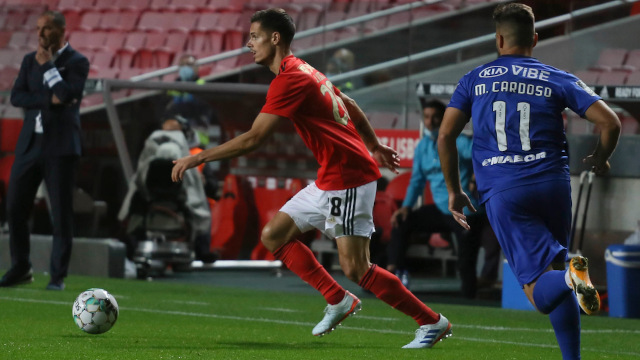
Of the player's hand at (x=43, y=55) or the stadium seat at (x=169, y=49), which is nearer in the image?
the player's hand at (x=43, y=55)

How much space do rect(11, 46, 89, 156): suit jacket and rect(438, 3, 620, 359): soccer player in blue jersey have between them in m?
Answer: 4.99

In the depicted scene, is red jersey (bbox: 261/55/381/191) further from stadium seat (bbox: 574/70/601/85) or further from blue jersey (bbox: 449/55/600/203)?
stadium seat (bbox: 574/70/601/85)

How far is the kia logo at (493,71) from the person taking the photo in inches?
206

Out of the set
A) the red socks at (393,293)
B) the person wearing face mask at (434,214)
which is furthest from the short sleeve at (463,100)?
the person wearing face mask at (434,214)

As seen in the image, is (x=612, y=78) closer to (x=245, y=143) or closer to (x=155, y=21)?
(x=245, y=143)

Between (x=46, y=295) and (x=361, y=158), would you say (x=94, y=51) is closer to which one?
(x=46, y=295)

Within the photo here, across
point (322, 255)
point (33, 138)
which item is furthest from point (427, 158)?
point (33, 138)

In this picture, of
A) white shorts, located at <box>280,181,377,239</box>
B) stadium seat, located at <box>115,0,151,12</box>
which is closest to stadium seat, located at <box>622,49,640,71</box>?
white shorts, located at <box>280,181,377,239</box>

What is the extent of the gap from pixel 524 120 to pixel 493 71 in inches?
10.8

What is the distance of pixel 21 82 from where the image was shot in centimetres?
983

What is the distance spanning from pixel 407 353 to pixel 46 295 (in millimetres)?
4194

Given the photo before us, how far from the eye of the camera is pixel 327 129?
6.49 metres

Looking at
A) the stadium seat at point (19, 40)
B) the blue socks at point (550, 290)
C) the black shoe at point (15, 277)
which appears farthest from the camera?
the stadium seat at point (19, 40)

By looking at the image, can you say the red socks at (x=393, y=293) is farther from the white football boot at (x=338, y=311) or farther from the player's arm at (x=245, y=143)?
the player's arm at (x=245, y=143)
